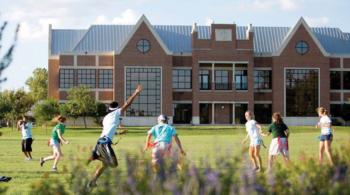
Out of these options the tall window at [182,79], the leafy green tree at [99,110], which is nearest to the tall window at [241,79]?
the tall window at [182,79]

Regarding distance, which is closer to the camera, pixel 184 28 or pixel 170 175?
pixel 170 175

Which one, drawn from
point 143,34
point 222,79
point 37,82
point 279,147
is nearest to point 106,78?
point 143,34

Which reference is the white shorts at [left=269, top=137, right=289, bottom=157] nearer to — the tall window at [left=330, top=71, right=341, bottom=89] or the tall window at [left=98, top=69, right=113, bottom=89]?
the tall window at [left=98, top=69, right=113, bottom=89]

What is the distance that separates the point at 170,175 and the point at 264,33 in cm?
7512

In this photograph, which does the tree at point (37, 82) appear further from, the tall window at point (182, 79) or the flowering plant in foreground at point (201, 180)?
the flowering plant in foreground at point (201, 180)

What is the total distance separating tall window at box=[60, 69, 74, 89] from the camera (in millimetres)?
73500

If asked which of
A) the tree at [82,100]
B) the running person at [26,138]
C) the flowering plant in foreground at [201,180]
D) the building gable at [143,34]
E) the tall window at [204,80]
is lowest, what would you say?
the running person at [26,138]

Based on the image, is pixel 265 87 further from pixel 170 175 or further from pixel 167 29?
pixel 170 175

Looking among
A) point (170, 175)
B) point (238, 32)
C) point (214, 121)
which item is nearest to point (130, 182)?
point (170, 175)

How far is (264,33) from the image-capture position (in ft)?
260

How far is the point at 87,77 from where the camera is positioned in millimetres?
73812

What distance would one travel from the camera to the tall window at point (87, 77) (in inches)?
2899

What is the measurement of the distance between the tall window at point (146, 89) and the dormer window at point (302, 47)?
1554 cm

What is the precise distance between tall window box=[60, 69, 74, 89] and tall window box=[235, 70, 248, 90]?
59.5 ft
